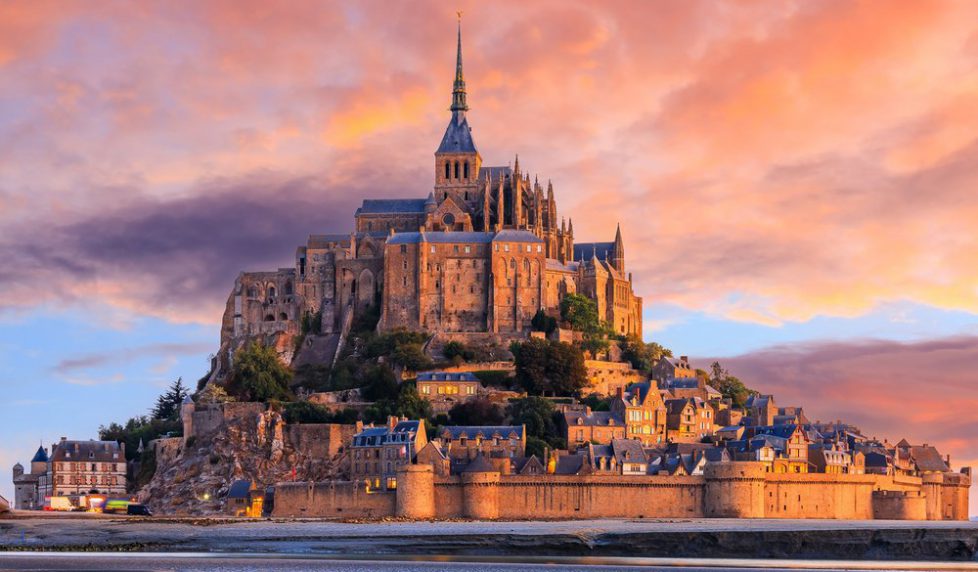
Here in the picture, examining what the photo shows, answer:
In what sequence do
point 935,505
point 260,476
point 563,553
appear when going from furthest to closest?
point 935,505 < point 260,476 < point 563,553

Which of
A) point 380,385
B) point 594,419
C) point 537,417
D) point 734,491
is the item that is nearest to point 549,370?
point 537,417

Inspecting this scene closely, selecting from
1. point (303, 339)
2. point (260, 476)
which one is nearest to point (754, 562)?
point (260, 476)

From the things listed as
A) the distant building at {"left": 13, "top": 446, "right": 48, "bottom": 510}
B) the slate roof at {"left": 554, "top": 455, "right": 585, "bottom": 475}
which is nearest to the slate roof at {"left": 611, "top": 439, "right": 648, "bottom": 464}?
the slate roof at {"left": 554, "top": 455, "right": 585, "bottom": 475}

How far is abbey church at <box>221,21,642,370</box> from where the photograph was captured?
115m

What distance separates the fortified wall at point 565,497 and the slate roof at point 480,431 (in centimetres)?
721

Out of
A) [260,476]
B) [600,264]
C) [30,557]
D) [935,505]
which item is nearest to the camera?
[30,557]

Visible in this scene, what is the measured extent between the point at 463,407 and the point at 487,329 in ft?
43.2

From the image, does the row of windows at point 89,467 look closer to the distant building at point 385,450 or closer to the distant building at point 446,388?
the distant building at point 385,450

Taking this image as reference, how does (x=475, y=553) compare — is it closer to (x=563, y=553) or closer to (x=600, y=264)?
(x=563, y=553)

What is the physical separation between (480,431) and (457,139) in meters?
38.9

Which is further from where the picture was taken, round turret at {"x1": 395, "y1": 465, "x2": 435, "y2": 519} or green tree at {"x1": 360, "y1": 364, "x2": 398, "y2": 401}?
green tree at {"x1": 360, "y1": 364, "x2": 398, "y2": 401}

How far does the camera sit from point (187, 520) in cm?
8156

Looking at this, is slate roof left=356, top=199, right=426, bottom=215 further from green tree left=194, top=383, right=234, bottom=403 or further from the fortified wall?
the fortified wall

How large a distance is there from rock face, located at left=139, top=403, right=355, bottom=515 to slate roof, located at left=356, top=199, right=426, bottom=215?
2858 centimetres
